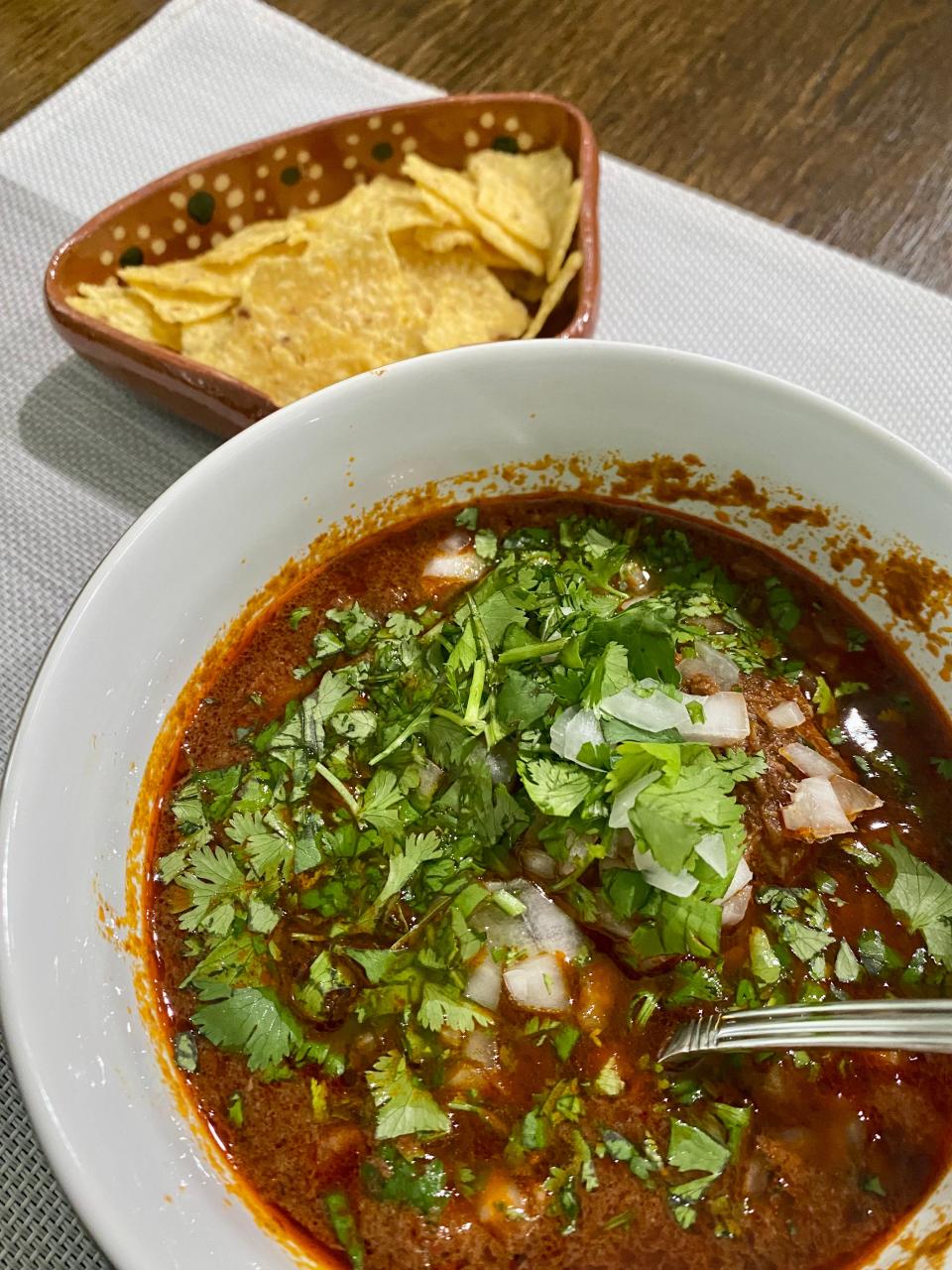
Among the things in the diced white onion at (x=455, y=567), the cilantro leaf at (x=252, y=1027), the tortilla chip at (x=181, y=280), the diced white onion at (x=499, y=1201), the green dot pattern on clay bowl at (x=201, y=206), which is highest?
the green dot pattern on clay bowl at (x=201, y=206)

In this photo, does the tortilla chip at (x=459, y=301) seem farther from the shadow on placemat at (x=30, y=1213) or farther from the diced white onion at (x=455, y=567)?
the shadow on placemat at (x=30, y=1213)

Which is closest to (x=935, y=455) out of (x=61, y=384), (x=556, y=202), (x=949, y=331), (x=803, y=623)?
(x=949, y=331)

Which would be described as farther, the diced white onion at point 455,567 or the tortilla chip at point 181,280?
the tortilla chip at point 181,280

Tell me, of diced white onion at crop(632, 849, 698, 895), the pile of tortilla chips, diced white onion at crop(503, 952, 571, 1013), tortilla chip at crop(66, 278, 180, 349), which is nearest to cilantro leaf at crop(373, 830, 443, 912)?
diced white onion at crop(503, 952, 571, 1013)

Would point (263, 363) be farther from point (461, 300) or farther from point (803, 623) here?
point (803, 623)

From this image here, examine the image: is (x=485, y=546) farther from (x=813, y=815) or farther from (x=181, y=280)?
(x=181, y=280)

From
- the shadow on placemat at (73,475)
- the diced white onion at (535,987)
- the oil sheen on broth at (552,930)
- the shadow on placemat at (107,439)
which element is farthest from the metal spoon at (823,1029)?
the shadow on placemat at (107,439)
